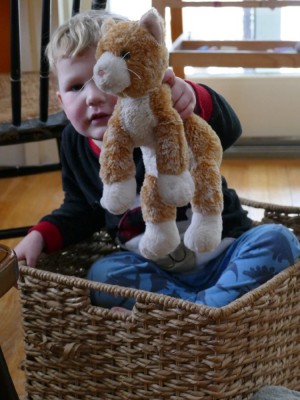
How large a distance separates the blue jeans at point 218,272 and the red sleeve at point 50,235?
0.26ft

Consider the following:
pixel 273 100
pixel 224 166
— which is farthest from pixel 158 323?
pixel 273 100

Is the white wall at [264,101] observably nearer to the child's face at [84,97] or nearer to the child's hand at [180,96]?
the child's face at [84,97]

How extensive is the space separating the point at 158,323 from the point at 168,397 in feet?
0.37

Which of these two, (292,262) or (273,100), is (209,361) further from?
(273,100)

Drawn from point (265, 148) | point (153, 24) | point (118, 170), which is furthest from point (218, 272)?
point (265, 148)

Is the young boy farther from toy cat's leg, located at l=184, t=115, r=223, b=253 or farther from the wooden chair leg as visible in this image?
the wooden chair leg

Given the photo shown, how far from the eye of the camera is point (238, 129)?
1266mm

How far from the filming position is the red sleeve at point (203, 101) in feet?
3.84

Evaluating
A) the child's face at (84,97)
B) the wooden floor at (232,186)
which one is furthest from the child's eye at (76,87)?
the wooden floor at (232,186)

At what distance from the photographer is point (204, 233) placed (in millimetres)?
970

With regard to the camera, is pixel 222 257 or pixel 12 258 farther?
pixel 222 257

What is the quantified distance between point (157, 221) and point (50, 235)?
1.28 feet

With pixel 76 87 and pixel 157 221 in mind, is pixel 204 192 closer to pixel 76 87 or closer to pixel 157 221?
pixel 157 221

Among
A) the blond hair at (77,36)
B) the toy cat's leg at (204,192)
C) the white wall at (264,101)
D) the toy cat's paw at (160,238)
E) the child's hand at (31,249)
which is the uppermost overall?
the blond hair at (77,36)
